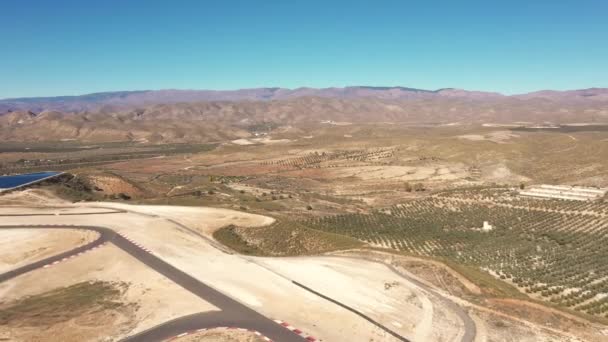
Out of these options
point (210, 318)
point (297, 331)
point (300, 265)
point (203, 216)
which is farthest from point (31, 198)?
point (297, 331)

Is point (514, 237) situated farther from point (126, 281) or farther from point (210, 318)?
point (126, 281)

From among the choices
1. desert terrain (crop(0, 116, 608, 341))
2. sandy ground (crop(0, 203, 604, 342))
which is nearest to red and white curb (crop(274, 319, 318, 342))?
desert terrain (crop(0, 116, 608, 341))

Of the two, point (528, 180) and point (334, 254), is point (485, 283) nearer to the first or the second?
point (334, 254)

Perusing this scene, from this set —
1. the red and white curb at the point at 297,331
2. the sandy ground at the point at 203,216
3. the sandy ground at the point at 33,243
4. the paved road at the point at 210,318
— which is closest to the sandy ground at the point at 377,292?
the red and white curb at the point at 297,331

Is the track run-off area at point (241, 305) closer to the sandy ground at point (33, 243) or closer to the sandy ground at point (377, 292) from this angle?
the sandy ground at point (377, 292)

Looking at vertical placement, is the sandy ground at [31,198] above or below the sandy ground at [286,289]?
below

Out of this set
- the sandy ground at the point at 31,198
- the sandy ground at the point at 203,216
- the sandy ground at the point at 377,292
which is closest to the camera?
the sandy ground at the point at 377,292

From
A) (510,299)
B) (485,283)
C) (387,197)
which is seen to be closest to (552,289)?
(485,283)
